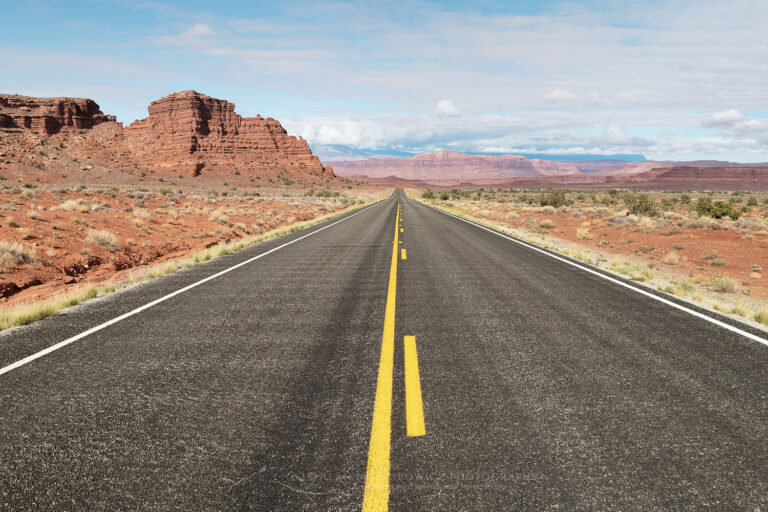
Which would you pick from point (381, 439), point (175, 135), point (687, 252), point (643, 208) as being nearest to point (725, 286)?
point (687, 252)

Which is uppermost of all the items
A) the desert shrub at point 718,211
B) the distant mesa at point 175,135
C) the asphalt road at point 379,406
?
the distant mesa at point 175,135

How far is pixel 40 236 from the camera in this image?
13.1 meters

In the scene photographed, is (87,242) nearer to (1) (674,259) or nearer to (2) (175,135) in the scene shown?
(1) (674,259)

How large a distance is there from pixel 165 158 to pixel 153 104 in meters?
23.5

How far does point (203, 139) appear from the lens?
113 m

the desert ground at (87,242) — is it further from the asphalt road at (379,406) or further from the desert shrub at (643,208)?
the desert shrub at (643,208)

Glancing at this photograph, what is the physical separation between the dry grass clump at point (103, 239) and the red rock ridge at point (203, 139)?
92035 mm

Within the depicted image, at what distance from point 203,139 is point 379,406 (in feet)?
411

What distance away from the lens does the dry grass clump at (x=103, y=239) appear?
14008 mm

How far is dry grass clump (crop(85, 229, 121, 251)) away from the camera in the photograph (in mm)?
14008

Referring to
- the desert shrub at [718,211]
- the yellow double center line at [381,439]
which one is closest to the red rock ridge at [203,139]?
the desert shrub at [718,211]

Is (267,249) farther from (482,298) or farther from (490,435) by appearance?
(490,435)

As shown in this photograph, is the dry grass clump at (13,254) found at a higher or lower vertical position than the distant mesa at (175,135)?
lower

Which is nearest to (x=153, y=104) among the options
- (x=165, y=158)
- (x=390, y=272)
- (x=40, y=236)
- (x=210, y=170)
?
(x=165, y=158)
